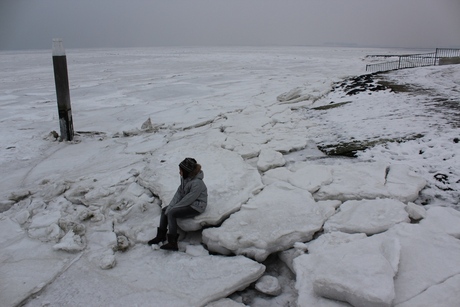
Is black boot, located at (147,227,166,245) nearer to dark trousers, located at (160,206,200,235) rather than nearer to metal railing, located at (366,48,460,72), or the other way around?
dark trousers, located at (160,206,200,235)

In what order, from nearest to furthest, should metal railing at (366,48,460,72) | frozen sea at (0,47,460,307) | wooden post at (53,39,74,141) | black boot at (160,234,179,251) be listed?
frozen sea at (0,47,460,307) → black boot at (160,234,179,251) → wooden post at (53,39,74,141) → metal railing at (366,48,460,72)

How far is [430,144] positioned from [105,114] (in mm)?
9769

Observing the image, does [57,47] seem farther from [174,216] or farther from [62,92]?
[174,216]

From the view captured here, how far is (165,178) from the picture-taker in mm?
5477

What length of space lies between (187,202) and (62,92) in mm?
6757

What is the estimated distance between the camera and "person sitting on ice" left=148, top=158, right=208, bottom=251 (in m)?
3.98

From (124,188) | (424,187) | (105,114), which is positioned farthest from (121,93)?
(424,187)

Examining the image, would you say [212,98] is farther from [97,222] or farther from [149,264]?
[149,264]

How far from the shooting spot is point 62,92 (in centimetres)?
903

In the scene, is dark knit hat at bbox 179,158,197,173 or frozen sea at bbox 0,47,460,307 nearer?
frozen sea at bbox 0,47,460,307

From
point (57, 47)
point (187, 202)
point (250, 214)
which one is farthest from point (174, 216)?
point (57, 47)

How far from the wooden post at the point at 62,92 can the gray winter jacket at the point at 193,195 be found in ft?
19.4

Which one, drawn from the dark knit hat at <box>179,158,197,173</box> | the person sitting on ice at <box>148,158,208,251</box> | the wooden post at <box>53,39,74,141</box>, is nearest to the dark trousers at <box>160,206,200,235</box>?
the person sitting on ice at <box>148,158,208,251</box>

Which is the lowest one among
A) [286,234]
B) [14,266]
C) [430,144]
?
[14,266]
